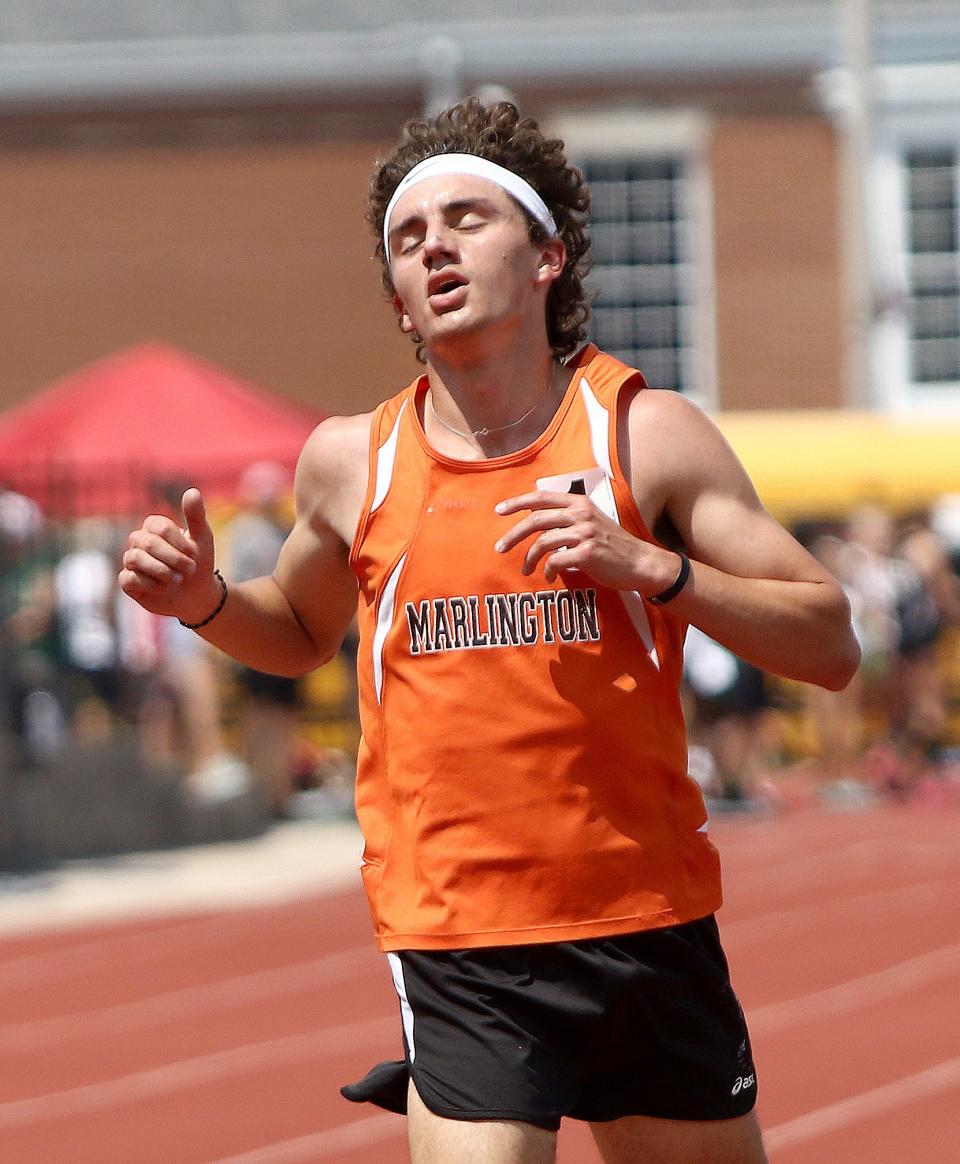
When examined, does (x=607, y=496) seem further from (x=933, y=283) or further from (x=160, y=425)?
(x=933, y=283)

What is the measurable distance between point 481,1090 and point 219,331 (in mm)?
19314

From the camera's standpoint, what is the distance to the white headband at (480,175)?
3312 mm

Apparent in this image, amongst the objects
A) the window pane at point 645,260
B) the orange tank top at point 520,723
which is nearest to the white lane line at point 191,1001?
the orange tank top at point 520,723

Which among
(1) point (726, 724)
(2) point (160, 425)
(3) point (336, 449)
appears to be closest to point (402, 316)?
(3) point (336, 449)

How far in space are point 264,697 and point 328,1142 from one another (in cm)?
756

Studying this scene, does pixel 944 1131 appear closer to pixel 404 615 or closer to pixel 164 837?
pixel 404 615

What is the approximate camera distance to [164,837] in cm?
1236

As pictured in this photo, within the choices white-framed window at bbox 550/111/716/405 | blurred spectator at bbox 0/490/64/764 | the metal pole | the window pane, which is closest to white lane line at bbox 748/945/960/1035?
blurred spectator at bbox 0/490/64/764

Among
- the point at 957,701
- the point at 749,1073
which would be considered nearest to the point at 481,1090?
the point at 749,1073

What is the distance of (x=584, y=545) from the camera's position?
296cm

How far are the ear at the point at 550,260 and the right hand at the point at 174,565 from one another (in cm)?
62

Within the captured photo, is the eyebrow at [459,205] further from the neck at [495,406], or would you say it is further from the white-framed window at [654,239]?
the white-framed window at [654,239]

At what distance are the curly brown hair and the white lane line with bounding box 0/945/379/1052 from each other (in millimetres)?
4704

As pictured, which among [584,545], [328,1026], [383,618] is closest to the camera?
[584,545]
